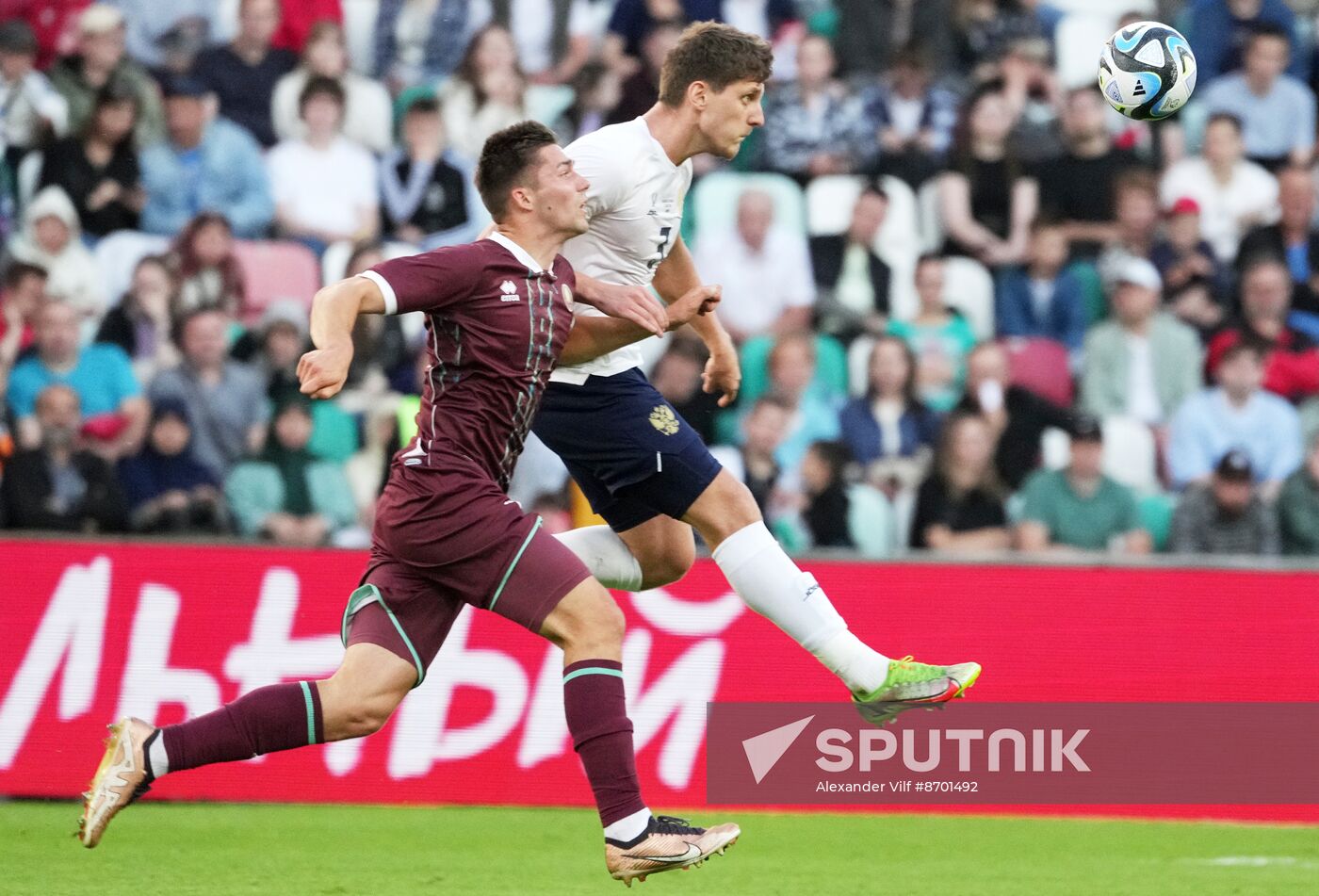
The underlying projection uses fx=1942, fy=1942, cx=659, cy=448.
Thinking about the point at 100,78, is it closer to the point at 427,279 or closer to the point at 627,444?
the point at 627,444

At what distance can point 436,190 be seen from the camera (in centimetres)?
1160

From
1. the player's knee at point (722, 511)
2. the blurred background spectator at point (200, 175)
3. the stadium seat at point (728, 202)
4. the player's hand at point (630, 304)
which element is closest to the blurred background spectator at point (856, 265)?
the stadium seat at point (728, 202)

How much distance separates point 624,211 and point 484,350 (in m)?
0.92

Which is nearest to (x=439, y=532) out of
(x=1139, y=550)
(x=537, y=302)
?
(x=537, y=302)

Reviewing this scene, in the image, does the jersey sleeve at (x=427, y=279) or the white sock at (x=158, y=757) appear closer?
the jersey sleeve at (x=427, y=279)

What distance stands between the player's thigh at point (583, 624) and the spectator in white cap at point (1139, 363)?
6.01 meters

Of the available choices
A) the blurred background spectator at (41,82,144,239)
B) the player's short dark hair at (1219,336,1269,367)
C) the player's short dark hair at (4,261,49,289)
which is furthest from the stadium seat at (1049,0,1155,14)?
the player's short dark hair at (4,261,49,289)

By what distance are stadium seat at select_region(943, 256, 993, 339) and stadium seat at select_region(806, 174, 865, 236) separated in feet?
2.25

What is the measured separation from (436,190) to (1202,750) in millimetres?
5553

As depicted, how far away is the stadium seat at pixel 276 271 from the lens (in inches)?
440

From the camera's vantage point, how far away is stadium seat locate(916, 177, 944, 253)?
11750 mm

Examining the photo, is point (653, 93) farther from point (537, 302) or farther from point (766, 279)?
point (537, 302)

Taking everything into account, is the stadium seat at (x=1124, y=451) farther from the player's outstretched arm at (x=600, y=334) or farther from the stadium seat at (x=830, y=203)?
the player's outstretched arm at (x=600, y=334)

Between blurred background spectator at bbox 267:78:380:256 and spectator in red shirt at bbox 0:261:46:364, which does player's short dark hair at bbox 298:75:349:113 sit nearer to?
blurred background spectator at bbox 267:78:380:256
